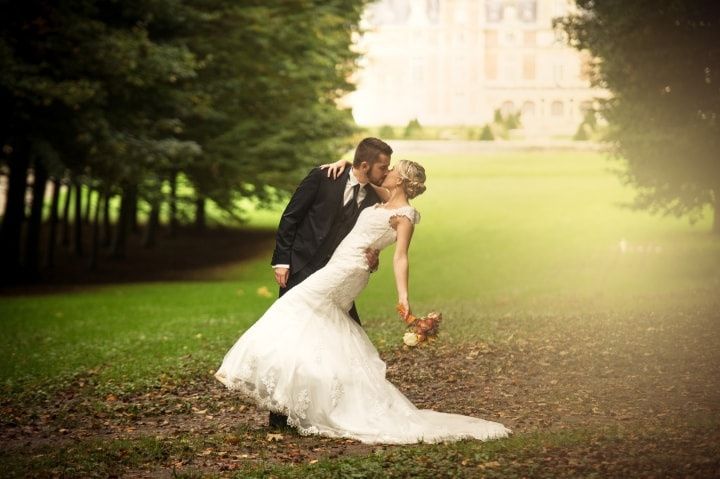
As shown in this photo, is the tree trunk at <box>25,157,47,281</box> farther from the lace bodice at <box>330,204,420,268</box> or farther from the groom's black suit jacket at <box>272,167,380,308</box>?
the lace bodice at <box>330,204,420,268</box>

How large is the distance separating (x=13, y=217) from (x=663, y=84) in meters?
13.9

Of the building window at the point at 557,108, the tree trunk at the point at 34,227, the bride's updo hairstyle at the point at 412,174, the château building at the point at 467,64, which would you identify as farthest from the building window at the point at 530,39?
the bride's updo hairstyle at the point at 412,174

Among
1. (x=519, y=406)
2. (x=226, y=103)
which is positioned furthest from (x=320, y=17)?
(x=519, y=406)

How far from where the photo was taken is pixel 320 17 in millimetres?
31094

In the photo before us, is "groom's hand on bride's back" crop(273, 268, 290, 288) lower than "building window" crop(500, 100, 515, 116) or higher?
lower

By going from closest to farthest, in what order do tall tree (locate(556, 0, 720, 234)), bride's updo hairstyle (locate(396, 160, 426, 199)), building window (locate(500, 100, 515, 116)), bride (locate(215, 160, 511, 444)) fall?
bride's updo hairstyle (locate(396, 160, 426, 199))
bride (locate(215, 160, 511, 444))
tall tree (locate(556, 0, 720, 234))
building window (locate(500, 100, 515, 116))

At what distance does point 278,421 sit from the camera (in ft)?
31.0

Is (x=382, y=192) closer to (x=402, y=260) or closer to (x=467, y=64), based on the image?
(x=402, y=260)

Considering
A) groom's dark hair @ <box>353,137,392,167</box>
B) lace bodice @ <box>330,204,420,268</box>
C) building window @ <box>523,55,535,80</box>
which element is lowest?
lace bodice @ <box>330,204,420,268</box>

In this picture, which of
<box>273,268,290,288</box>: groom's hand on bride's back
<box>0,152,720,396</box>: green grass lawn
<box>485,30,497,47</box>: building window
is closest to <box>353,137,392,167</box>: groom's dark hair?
<box>273,268,290,288</box>: groom's hand on bride's back

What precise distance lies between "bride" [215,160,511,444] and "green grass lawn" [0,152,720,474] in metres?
0.83

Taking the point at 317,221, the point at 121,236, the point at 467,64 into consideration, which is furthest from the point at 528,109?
the point at 317,221

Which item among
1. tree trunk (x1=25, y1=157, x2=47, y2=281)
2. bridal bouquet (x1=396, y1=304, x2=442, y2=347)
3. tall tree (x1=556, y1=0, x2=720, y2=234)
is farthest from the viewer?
tree trunk (x1=25, y1=157, x2=47, y2=281)

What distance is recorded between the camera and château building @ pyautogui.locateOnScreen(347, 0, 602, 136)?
9462 cm
